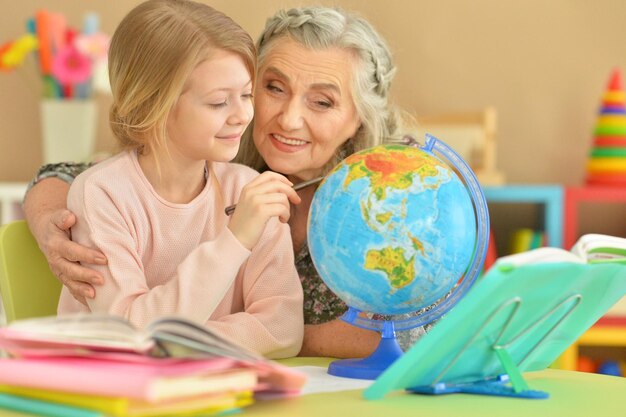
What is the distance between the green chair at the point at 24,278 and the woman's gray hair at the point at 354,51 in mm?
517

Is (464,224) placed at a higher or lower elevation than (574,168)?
higher

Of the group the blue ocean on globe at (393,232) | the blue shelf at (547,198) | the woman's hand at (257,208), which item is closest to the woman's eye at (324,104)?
the woman's hand at (257,208)

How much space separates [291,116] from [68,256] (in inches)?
22.4

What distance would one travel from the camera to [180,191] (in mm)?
1641

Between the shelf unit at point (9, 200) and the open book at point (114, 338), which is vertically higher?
the open book at point (114, 338)

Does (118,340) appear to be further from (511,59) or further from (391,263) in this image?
(511,59)

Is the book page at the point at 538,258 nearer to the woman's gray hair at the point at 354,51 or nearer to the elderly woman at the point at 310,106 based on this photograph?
the elderly woman at the point at 310,106

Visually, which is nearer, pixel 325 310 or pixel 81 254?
pixel 81 254

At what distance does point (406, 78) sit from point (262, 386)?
122 inches

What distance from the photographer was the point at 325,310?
76.1 inches

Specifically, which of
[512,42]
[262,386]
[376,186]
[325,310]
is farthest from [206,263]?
[512,42]

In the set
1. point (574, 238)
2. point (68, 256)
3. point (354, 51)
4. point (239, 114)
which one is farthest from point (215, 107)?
point (574, 238)

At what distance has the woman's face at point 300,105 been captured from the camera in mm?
1956

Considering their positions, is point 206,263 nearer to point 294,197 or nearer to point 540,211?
point 294,197
